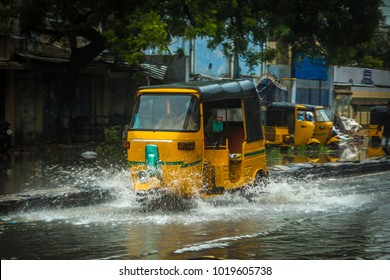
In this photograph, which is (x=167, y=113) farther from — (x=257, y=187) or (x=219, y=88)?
(x=257, y=187)

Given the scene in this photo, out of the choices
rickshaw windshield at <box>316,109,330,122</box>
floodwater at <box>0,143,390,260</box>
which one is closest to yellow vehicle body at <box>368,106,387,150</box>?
rickshaw windshield at <box>316,109,330,122</box>

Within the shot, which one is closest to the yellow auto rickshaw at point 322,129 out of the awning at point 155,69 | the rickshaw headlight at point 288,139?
→ the rickshaw headlight at point 288,139

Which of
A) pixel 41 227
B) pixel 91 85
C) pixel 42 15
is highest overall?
pixel 42 15

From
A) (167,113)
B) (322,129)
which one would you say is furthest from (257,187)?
(322,129)

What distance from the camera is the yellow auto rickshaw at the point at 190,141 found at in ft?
34.1

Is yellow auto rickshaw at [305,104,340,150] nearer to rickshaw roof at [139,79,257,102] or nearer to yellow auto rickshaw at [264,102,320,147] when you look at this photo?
yellow auto rickshaw at [264,102,320,147]

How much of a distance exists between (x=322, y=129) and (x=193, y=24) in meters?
9.02

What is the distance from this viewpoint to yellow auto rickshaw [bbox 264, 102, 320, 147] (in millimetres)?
23797

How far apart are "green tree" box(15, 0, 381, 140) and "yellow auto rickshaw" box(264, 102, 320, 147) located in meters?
2.14

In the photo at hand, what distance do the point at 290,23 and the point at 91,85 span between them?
7964mm

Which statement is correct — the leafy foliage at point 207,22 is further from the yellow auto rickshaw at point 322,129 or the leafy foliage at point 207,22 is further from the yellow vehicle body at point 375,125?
the yellow vehicle body at point 375,125
